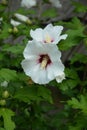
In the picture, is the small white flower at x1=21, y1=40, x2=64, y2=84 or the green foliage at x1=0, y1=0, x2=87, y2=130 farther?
the green foliage at x1=0, y1=0, x2=87, y2=130

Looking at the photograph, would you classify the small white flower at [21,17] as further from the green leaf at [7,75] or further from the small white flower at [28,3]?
the green leaf at [7,75]

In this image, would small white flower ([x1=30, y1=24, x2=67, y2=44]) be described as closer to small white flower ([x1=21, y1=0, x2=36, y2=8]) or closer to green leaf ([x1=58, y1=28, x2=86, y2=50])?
green leaf ([x1=58, y1=28, x2=86, y2=50])

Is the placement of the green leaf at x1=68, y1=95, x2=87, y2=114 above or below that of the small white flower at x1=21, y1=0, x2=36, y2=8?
below

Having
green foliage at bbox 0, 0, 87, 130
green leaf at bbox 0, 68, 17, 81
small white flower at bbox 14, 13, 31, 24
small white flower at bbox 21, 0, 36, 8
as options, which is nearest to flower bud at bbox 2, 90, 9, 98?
green foliage at bbox 0, 0, 87, 130

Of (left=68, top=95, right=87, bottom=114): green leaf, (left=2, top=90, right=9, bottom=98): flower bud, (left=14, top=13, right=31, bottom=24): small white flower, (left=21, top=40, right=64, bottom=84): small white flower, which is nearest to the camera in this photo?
(left=21, top=40, right=64, bottom=84): small white flower

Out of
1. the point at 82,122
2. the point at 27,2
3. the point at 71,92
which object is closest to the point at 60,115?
the point at 71,92

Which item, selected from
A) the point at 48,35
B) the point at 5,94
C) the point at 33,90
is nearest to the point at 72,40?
the point at 48,35

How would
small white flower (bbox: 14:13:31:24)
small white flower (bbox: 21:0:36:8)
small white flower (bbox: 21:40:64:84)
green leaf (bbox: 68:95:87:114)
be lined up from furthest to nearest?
small white flower (bbox: 21:0:36:8) < small white flower (bbox: 14:13:31:24) < green leaf (bbox: 68:95:87:114) < small white flower (bbox: 21:40:64:84)

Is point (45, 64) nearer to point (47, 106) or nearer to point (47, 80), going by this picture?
point (47, 80)

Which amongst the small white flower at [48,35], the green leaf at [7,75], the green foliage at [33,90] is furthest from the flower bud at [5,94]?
the small white flower at [48,35]
